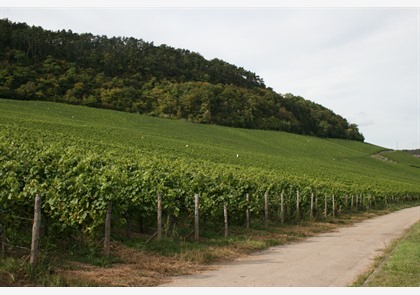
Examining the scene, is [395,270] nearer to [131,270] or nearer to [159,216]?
[131,270]

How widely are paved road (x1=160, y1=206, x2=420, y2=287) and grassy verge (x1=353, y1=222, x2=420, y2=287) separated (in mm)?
315

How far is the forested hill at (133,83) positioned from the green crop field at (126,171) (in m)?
13.2

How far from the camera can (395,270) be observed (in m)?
10.0

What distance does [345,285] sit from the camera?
8852 millimetres

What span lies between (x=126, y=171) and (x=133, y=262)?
6.14 metres

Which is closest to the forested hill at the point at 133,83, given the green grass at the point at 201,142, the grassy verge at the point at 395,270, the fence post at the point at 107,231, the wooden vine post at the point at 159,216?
the green grass at the point at 201,142

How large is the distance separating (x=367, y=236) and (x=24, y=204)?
1451cm

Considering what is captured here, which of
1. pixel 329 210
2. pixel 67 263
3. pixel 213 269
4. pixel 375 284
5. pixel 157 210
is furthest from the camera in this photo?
pixel 329 210

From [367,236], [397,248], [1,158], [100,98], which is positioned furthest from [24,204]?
[100,98]

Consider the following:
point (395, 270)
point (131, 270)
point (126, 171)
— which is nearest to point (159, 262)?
point (131, 270)

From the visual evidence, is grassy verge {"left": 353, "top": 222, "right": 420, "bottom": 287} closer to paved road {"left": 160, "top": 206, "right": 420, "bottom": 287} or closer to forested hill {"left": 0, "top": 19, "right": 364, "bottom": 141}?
paved road {"left": 160, "top": 206, "right": 420, "bottom": 287}

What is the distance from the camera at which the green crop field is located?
1080cm

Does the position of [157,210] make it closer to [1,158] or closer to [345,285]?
[1,158]

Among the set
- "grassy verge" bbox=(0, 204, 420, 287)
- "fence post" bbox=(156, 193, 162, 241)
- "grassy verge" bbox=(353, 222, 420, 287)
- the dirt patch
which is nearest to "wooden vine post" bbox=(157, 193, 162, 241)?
"fence post" bbox=(156, 193, 162, 241)
